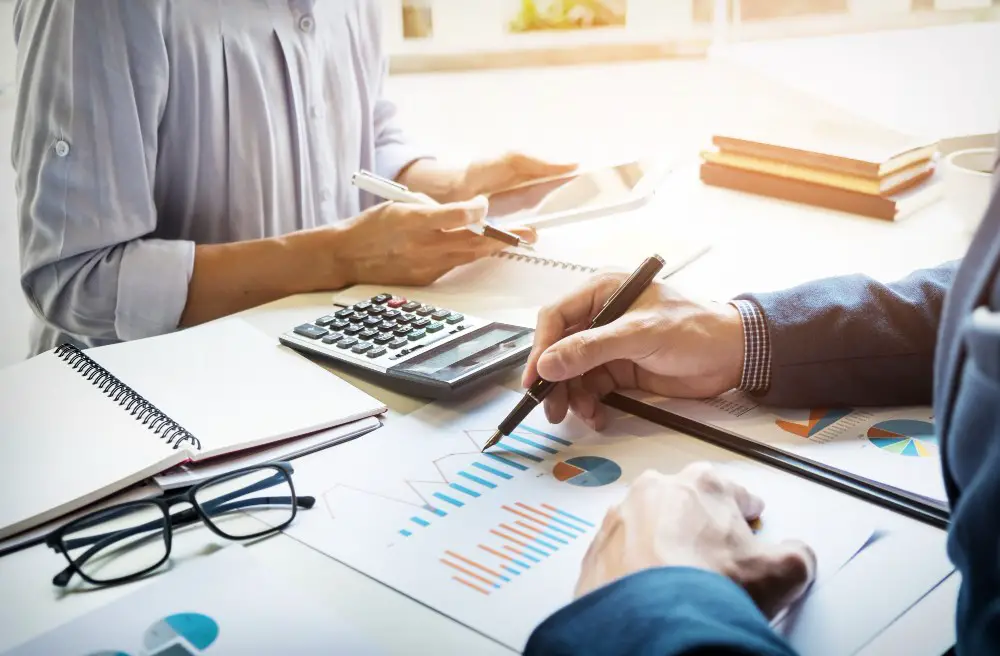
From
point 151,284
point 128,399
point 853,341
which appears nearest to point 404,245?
point 151,284

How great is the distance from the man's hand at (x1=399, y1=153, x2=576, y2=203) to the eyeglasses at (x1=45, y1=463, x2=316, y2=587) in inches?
30.3

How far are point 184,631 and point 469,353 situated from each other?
376mm

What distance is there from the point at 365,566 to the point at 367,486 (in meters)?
0.10

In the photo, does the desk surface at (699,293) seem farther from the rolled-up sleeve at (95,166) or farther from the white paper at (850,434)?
the rolled-up sleeve at (95,166)

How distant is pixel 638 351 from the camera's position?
2.56 feet

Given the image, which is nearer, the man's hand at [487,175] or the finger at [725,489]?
the finger at [725,489]

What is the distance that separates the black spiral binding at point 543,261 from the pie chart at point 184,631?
0.68 meters

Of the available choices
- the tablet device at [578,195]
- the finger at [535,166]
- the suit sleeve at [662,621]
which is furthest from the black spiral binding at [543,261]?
the suit sleeve at [662,621]

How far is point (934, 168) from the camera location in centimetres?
143

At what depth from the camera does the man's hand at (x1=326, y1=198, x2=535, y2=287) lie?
1.08 metres

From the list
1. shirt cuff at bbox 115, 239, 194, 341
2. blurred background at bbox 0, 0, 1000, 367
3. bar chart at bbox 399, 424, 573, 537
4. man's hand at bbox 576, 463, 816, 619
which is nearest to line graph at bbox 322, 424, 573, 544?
bar chart at bbox 399, 424, 573, 537

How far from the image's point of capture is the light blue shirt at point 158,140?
102 cm

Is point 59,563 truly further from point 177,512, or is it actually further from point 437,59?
point 437,59

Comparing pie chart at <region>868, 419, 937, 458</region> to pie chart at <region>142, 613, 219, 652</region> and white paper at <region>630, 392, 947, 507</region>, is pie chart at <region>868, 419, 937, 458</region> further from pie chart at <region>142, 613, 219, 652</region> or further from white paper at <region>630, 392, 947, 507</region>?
pie chart at <region>142, 613, 219, 652</region>
